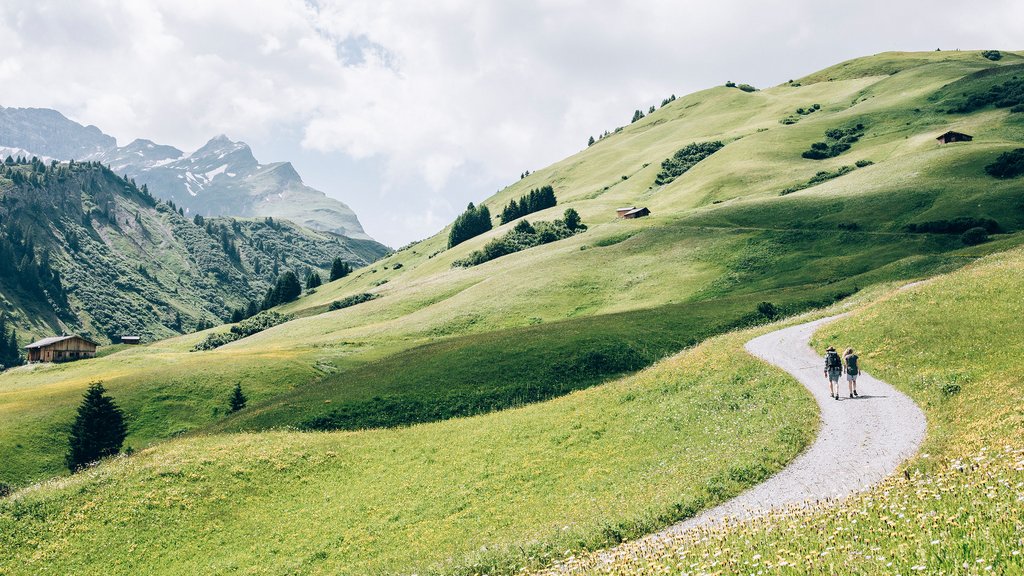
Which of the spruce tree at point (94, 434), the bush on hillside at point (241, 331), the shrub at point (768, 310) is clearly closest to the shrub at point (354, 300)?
the bush on hillside at point (241, 331)

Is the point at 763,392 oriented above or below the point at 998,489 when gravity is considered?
below

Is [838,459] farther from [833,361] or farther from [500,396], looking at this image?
[500,396]

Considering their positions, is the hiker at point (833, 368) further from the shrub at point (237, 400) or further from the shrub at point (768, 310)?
the shrub at point (237, 400)

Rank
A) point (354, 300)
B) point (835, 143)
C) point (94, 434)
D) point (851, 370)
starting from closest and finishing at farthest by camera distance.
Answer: point (851, 370) < point (94, 434) < point (354, 300) < point (835, 143)

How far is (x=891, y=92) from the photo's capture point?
19612 cm

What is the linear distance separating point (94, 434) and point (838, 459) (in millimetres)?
57275

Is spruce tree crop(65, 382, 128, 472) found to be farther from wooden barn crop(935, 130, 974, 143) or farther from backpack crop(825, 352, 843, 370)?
wooden barn crop(935, 130, 974, 143)

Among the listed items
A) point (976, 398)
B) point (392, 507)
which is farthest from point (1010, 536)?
point (392, 507)

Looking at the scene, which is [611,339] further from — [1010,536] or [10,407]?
[10,407]

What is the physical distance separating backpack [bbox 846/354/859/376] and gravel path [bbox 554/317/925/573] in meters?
1.24

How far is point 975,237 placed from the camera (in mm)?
71562

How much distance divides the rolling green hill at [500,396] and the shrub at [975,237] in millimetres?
1613

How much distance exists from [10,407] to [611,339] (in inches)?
2448

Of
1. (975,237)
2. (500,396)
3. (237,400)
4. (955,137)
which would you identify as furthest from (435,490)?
(955,137)
